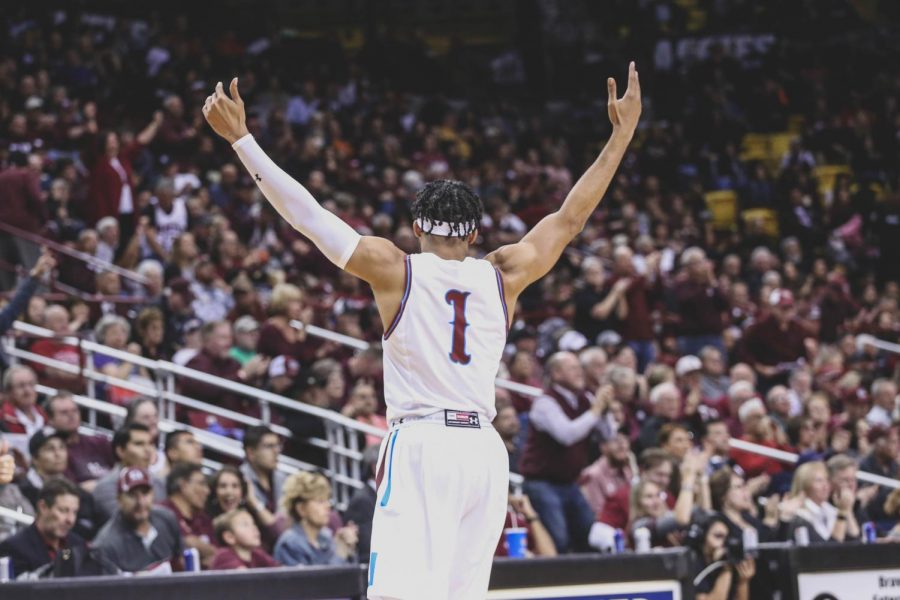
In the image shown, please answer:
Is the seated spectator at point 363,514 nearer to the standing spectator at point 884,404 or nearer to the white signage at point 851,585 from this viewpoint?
the white signage at point 851,585

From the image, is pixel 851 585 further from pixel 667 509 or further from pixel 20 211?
pixel 20 211

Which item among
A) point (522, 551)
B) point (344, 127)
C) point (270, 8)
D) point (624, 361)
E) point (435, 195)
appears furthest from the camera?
point (270, 8)

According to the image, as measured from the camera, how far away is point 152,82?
64.4ft

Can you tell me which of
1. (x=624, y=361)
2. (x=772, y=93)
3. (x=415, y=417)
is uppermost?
(x=772, y=93)

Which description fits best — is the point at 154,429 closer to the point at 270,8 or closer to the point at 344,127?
the point at 344,127

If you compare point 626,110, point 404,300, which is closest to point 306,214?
point 404,300

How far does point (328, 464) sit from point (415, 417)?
690 cm

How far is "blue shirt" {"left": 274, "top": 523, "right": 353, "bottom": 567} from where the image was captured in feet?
30.5

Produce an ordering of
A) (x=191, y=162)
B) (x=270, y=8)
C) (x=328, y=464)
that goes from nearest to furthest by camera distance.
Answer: (x=328, y=464) → (x=191, y=162) → (x=270, y=8)

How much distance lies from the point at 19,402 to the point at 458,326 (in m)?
5.90

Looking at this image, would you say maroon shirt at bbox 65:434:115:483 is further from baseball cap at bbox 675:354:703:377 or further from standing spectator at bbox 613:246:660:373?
standing spectator at bbox 613:246:660:373

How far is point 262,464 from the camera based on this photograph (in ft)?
34.4

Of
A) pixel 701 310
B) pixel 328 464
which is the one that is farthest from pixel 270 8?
pixel 328 464

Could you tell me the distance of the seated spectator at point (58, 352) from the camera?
464 inches
